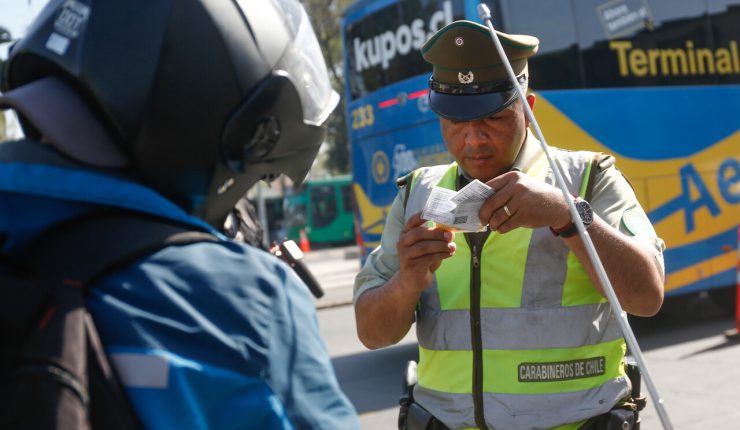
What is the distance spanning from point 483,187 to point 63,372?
1.24 metres

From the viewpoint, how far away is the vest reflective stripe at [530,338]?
7.53ft

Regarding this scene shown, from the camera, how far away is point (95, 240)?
110 cm

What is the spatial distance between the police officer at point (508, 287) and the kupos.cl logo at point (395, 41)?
596cm

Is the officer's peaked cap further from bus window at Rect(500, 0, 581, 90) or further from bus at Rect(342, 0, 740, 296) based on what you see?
bus window at Rect(500, 0, 581, 90)

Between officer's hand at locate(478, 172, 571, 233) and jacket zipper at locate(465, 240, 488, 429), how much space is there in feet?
1.06

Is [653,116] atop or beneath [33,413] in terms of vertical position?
beneath

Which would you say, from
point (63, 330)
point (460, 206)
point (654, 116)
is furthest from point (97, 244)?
point (654, 116)

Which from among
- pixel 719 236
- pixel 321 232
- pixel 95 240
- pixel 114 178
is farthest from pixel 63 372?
pixel 321 232

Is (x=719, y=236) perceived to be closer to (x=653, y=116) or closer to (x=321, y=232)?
(x=653, y=116)

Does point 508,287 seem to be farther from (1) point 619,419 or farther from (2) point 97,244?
(2) point 97,244

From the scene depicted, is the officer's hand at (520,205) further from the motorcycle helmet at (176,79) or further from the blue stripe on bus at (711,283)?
the blue stripe on bus at (711,283)

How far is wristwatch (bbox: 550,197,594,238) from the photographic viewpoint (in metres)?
2.16

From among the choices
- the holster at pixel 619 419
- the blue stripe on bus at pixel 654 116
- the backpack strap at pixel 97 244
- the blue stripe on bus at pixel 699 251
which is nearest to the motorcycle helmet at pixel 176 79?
the backpack strap at pixel 97 244

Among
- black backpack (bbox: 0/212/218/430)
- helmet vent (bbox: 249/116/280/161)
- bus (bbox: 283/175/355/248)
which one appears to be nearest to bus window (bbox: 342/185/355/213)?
bus (bbox: 283/175/355/248)
